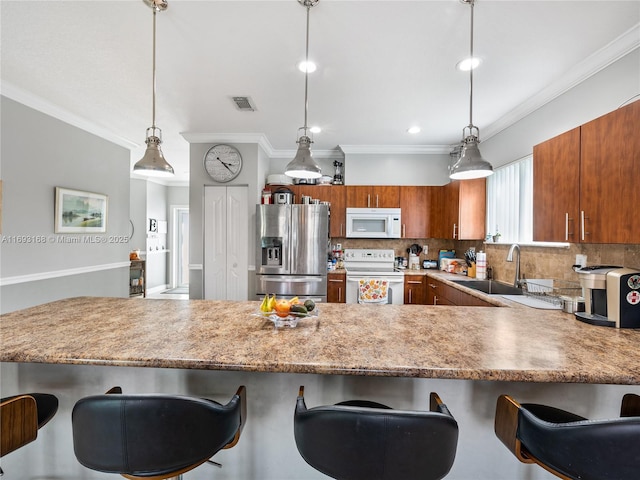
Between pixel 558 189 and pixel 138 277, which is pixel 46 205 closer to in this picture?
pixel 138 277

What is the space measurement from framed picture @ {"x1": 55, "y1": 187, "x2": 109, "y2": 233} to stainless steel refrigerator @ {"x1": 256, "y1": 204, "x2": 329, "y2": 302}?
2.11 meters

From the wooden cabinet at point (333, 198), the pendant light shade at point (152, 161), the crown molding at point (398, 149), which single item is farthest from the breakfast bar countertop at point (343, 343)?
the crown molding at point (398, 149)

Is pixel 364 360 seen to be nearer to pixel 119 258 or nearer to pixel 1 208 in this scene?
pixel 1 208

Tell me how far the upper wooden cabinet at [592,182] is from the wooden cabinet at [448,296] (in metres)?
0.82

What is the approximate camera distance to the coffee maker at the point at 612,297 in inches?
56.2

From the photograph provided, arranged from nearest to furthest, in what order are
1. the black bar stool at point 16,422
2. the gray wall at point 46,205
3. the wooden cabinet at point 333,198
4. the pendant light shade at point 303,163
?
the black bar stool at point 16,422 < the pendant light shade at point 303,163 < the gray wall at point 46,205 < the wooden cabinet at point 333,198

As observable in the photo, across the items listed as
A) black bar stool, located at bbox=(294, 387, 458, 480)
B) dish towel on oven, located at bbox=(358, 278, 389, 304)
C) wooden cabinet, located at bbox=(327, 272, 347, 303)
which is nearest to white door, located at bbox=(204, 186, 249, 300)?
wooden cabinet, located at bbox=(327, 272, 347, 303)

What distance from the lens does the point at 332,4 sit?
1.68 meters

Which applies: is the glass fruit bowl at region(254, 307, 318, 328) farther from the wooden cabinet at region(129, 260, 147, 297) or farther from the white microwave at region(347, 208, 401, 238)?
the wooden cabinet at region(129, 260, 147, 297)

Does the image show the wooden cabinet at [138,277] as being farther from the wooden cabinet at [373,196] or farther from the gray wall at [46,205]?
the wooden cabinet at [373,196]

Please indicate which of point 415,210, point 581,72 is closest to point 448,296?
point 415,210

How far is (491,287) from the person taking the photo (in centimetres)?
311

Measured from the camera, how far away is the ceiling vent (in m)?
2.89

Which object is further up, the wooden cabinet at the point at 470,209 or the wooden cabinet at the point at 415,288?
the wooden cabinet at the point at 470,209
